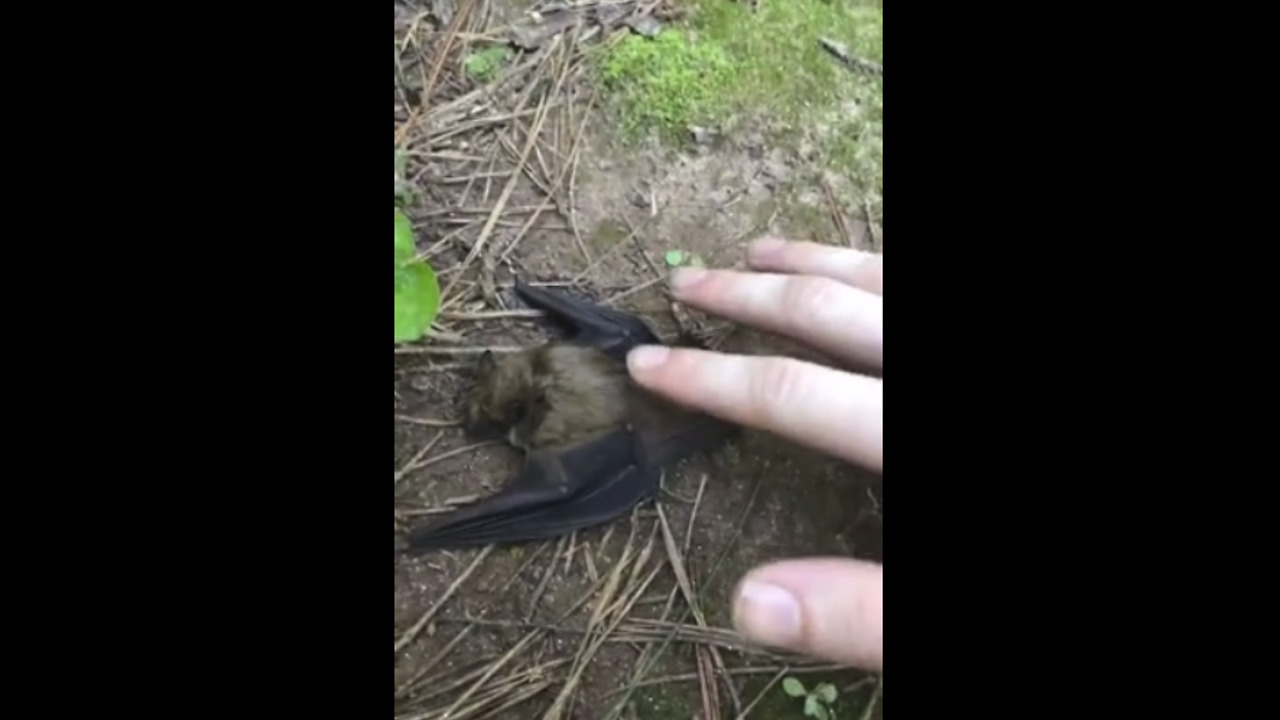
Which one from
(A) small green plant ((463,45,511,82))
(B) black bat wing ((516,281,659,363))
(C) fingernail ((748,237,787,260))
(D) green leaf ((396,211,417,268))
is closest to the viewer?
(D) green leaf ((396,211,417,268))

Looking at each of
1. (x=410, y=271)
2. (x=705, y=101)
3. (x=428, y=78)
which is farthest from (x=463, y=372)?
(x=705, y=101)

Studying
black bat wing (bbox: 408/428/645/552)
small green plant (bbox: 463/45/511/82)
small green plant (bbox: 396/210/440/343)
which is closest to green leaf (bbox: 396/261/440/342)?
Result: small green plant (bbox: 396/210/440/343)

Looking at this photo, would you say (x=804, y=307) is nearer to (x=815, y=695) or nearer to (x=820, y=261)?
(x=820, y=261)

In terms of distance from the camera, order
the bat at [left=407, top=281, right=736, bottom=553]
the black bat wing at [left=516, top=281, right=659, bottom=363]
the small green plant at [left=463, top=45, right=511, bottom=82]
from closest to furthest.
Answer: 1. the bat at [left=407, top=281, right=736, bottom=553]
2. the black bat wing at [left=516, top=281, right=659, bottom=363]
3. the small green plant at [left=463, top=45, right=511, bottom=82]

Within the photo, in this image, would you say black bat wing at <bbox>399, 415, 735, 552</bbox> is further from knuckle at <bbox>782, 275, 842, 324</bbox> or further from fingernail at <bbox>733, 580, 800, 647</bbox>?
fingernail at <bbox>733, 580, 800, 647</bbox>

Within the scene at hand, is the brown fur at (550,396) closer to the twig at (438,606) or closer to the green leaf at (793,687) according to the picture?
the twig at (438,606)

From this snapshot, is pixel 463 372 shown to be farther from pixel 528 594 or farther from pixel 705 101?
pixel 705 101

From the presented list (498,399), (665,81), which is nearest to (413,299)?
(498,399)
